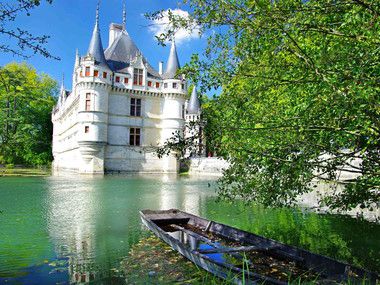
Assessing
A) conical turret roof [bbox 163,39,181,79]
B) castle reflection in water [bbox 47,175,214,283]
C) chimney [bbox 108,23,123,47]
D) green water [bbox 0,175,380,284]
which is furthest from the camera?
chimney [bbox 108,23,123,47]

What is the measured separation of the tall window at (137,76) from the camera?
3362 centimetres

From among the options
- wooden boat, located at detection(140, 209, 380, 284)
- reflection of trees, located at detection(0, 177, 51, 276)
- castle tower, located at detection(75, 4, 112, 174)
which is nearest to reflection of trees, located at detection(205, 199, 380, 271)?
wooden boat, located at detection(140, 209, 380, 284)

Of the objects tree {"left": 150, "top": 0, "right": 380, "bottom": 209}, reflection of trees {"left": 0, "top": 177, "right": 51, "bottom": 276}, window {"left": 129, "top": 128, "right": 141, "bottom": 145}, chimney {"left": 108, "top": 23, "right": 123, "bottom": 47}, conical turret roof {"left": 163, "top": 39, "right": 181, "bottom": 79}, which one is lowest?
reflection of trees {"left": 0, "top": 177, "right": 51, "bottom": 276}

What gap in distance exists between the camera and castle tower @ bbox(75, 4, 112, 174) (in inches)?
1206

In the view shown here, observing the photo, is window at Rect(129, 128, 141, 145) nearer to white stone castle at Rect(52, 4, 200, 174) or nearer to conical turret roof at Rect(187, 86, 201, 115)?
white stone castle at Rect(52, 4, 200, 174)

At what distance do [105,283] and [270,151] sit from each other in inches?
112

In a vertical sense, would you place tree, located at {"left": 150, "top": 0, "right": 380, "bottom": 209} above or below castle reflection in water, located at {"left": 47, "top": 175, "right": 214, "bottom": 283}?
above

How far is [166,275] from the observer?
5.18 metres

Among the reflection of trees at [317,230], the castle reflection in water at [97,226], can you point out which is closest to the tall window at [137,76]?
the castle reflection in water at [97,226]

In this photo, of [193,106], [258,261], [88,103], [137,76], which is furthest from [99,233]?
[193,106]

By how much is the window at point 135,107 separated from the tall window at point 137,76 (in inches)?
62.7

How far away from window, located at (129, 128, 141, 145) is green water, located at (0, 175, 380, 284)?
66.9 feet

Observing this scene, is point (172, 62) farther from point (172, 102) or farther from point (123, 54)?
point (123, 54)

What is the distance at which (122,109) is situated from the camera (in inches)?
1308
